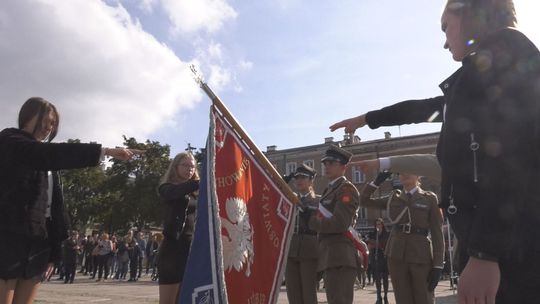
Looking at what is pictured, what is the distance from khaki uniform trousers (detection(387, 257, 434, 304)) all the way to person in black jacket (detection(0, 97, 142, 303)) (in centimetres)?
380

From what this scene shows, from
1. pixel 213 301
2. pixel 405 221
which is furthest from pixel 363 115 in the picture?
pixel 405 221

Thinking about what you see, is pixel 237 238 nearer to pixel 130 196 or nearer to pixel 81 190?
pixel 130 196

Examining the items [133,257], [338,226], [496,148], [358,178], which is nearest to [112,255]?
[133,257]

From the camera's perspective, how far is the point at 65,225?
3.45 m

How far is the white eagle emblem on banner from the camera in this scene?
11.0 feet

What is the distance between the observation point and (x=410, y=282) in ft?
18.9

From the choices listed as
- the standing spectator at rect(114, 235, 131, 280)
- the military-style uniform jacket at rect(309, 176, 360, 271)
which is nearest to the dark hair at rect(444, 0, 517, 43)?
the military-style uniform jacket at rect(309, 176, 360, 271)

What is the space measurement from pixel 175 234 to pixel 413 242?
291cm

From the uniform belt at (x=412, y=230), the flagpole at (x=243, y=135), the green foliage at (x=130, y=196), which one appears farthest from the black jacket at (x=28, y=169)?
the green foliage at (x=130, y=196)

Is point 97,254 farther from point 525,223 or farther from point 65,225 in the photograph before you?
point 525,223

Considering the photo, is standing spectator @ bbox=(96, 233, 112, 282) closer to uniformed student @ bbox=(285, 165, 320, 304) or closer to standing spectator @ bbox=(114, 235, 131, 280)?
standing spectator @ bbox=(114, 235, 131, 280)

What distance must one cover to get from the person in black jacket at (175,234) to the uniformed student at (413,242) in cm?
243

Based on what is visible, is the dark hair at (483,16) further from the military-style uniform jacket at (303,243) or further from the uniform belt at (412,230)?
the uniform belt at (412,230)

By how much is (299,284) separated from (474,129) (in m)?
4.78
